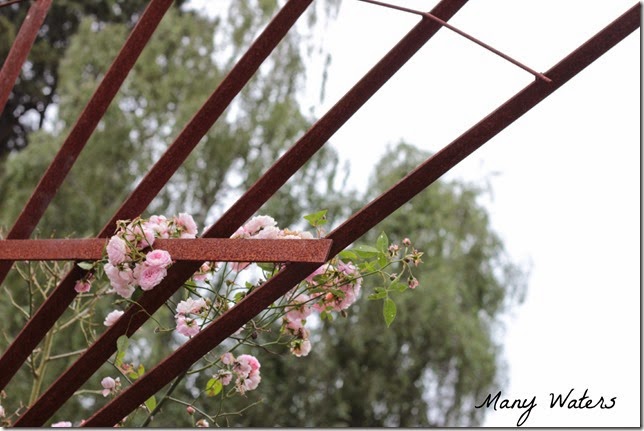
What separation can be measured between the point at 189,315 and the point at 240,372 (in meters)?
0.18

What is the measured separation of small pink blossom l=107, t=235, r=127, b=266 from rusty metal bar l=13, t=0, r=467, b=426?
62 millimetres

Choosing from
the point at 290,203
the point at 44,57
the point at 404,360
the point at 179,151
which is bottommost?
the point at 179,151

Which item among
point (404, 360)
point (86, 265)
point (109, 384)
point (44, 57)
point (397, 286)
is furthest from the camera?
point (44, 57)

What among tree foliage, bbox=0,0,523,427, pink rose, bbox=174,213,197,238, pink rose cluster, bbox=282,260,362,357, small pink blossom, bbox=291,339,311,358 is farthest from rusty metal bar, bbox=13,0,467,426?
tree foliage, bbox=0,0,523,427

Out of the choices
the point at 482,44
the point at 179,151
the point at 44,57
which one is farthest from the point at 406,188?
the point at 44,57

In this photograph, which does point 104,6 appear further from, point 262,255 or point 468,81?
point 262,255

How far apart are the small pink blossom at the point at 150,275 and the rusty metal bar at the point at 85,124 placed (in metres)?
0.32

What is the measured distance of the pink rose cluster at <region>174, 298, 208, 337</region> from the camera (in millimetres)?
1310

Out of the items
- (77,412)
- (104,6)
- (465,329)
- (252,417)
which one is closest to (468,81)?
(465,329)

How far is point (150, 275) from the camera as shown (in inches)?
43.9

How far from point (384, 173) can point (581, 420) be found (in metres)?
4.66

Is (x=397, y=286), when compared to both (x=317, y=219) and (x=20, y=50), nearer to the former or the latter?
(x=317, y=219)

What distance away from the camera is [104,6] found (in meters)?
9.84

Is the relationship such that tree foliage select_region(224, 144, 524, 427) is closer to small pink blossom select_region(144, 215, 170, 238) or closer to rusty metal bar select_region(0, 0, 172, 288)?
rusty metal bar select_region(0, 0, 172, 288)
